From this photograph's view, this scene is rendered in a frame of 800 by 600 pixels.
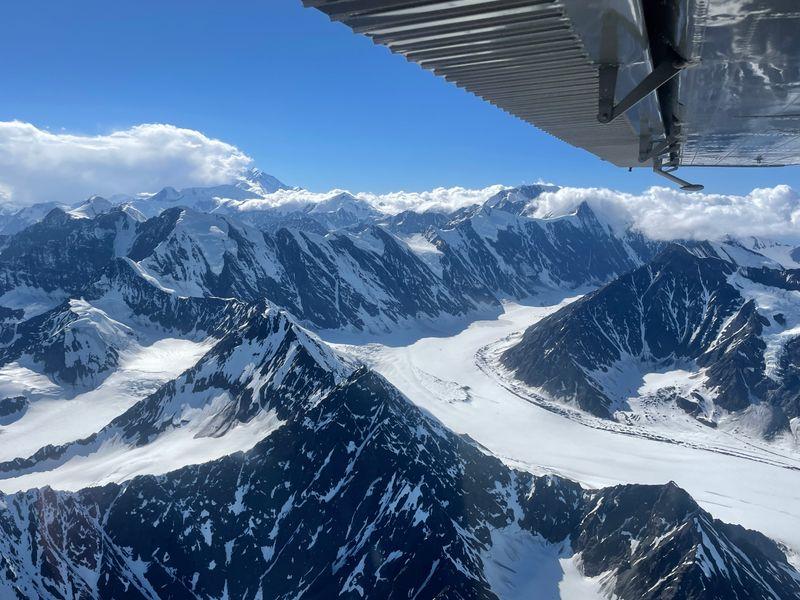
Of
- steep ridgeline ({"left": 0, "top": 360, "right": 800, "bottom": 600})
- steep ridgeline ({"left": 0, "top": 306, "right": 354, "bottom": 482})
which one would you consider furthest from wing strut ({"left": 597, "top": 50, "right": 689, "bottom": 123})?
steep ridgeline ({"left": 0, "top": 306, "right": 354, "bottom": 482})

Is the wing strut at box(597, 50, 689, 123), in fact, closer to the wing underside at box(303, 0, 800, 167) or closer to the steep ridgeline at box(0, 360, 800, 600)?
the wing underside at box(303, 0, 800, 167)

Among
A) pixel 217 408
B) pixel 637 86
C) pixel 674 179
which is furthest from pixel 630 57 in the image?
pixel 217 408

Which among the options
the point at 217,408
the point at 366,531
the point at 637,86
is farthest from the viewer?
the point at 217,408

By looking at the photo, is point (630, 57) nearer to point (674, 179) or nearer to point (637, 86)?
point (637, 86)

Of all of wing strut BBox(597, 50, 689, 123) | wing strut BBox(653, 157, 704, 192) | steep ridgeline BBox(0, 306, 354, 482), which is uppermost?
wing strut BBox(597, 50, 689, 123)

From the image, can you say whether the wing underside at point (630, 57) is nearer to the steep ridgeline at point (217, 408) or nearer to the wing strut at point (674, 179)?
the wing strut at point (674, 179)

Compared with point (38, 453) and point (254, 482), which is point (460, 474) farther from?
point (38, 453)

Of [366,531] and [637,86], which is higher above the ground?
[637,86]

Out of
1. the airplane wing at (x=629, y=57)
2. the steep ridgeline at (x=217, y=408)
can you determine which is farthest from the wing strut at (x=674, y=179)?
the steep ridgeline at (x=217, y=408)
